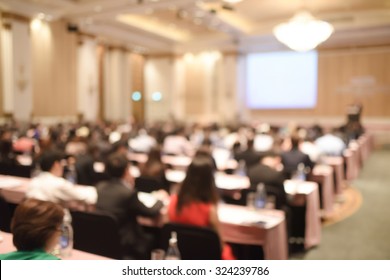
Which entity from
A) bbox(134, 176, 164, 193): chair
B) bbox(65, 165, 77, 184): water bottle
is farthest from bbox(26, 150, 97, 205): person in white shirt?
bbox(65, 165, 77, 184): water bottle

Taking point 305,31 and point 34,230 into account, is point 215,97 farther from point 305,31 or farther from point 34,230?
point 34,230

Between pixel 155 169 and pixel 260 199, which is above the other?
pixel 155 169

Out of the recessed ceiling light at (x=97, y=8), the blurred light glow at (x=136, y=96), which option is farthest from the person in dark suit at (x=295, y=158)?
the blurred light glow at (x=136, y=96)

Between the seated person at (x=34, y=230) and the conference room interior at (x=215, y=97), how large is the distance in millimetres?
715

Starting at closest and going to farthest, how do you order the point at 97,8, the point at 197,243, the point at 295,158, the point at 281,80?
1. the point at 197,243
2. the point at 295,158
3. the point at 97,8
4. the point at 281,80

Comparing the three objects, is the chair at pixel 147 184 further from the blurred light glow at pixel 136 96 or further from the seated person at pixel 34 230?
the blurred light glow at pixel 136 96

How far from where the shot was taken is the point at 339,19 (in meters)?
13.5

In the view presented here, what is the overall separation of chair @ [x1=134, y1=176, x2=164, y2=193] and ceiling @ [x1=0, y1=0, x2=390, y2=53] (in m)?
7.10

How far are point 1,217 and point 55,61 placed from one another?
34.1ft

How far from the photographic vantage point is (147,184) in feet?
13.7

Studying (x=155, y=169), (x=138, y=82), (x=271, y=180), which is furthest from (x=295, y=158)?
(x=138, y=82)

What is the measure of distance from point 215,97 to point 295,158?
12.6 m

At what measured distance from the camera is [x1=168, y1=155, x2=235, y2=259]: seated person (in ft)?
8.50

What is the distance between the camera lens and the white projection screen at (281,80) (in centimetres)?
1598
